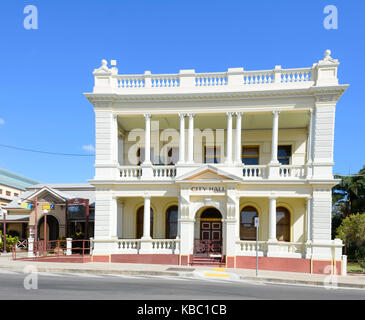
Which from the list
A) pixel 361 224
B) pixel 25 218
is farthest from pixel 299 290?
pixel 25 218

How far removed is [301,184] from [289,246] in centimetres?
347

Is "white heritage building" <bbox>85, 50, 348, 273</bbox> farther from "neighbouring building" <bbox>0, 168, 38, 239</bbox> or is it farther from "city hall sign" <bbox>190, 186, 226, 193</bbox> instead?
"neighbouring building" <bbox>0, 168, 38, 239</bbox>

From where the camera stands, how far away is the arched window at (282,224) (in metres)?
19.8

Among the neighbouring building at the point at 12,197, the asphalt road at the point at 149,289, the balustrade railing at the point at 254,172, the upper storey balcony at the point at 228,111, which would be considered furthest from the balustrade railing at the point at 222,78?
the neighbouring building at the point at 12,197

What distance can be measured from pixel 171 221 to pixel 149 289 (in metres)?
9.60

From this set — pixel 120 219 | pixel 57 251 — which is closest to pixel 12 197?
pixel 57 251

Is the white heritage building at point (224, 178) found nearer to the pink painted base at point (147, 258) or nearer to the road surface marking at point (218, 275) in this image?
the pink painted base at point (147, 258)

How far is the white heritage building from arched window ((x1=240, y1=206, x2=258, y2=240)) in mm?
61

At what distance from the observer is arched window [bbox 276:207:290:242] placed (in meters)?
19.8

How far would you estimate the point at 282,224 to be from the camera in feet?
65.2

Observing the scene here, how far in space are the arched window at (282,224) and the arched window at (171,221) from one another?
6.39 m

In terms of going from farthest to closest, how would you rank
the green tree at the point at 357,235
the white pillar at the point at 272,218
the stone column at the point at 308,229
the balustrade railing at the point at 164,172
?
the green tree at the point at 357,235
the balustrade railing at the point at 164,172
the white pillar at the point at 272,218
the stone column at the point at 308,229

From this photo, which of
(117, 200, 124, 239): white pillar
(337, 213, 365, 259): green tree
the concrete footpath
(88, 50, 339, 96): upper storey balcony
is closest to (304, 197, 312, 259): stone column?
the concrete footpath

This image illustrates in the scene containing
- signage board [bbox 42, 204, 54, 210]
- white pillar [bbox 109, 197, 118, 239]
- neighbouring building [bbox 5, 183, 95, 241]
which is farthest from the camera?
neighbouring building [bbox 5, 183, 95, 241]
